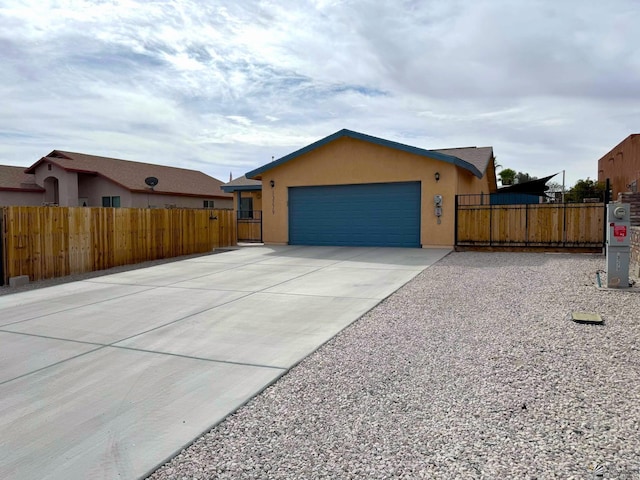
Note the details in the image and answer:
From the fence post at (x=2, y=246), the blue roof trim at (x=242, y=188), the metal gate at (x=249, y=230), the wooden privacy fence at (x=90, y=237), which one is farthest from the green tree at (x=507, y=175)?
the fence post at (x=2, y=246)

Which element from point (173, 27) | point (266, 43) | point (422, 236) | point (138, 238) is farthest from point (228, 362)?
point (422, 236)

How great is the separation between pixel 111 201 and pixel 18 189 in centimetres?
511

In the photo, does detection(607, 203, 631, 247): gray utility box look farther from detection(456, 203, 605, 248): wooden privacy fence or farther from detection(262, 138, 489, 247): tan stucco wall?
detection(262, 138, 489, 247): tan stucco wall

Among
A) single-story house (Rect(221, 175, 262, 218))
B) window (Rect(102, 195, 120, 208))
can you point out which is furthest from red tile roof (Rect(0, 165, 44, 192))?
single-story house (Rect(221, 175, 262, 218))

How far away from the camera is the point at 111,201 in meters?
25.8

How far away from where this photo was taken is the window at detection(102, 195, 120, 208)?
2550 cm

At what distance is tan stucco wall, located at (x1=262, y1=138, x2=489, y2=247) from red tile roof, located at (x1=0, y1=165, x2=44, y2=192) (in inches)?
649

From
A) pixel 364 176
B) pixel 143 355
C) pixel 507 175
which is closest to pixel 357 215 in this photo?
pixel 364 176

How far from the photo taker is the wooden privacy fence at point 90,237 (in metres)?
10.3

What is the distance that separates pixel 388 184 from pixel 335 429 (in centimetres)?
1325

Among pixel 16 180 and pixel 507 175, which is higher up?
pixel 507 175

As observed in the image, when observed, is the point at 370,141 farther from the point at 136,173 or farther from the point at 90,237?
the point at 136,173

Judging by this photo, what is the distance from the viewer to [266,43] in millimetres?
11438

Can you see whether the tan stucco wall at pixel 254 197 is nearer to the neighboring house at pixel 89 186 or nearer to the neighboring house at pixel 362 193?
the neighboring house at pixel 89 186
